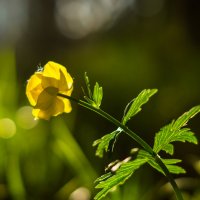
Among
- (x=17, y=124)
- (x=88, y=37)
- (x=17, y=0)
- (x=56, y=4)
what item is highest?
(x=17, y=0)

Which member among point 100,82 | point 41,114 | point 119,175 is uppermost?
point 100,82

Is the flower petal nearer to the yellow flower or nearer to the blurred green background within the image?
the yellow flower

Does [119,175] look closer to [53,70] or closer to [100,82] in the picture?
[53,70]

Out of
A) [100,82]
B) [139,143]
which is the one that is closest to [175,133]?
[139,143]

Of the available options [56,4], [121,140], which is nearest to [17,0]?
[56,4]

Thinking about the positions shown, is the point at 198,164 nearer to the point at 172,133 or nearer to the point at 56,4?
the point at 172,133

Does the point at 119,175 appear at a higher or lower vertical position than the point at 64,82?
lower

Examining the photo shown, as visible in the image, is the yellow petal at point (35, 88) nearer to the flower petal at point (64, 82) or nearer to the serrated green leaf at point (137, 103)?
the flower petal at point (64, 82)

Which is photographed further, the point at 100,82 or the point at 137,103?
the point at 100,82
